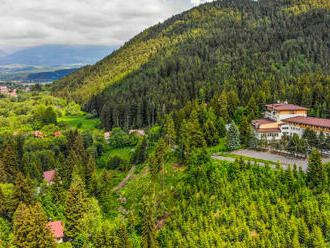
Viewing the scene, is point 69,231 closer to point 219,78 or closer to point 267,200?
point 267,200

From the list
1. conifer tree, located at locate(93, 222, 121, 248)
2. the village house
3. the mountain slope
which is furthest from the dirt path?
the mountain slope

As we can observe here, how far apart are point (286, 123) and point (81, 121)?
263 ft

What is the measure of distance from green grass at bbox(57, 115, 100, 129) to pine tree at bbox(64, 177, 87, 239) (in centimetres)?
5890

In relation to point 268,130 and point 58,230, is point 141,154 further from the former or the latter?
point 268,130

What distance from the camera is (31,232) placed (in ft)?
92.9

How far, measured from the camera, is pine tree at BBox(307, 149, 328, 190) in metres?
33.1

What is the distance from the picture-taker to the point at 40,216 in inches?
1174

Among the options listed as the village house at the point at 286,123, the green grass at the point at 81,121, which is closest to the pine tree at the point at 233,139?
the village house at the point at 286,123

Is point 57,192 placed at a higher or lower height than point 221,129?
lower

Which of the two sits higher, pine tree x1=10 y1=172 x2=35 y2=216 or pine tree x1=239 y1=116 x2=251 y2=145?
pine tree x1=239 y1=116 x2=251 y2=145

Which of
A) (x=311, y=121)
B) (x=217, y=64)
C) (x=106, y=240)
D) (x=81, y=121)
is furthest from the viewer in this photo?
(x=217, y=64)

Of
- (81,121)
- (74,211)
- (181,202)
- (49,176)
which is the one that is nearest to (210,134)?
(181,202)

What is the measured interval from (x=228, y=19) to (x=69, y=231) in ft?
515

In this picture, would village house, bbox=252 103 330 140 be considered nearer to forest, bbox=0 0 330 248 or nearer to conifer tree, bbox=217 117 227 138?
forest, bbox=0 0 330 248
